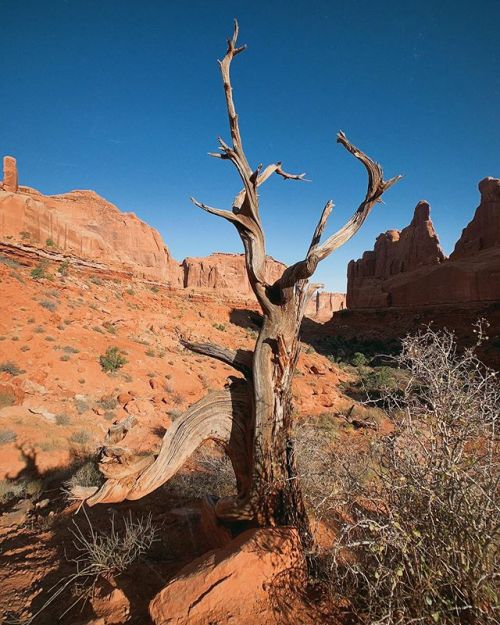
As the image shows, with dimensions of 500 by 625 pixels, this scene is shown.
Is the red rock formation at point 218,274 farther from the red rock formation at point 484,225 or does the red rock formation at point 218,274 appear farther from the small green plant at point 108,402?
the small green plant at point 108,402

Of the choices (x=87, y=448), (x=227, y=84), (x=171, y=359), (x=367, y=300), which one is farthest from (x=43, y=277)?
(x=367, y=300)

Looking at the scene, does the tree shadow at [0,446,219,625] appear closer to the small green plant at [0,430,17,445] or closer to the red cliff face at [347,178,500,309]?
the small green plant at [0,430,17,445]

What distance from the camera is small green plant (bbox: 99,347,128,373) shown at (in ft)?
36.3

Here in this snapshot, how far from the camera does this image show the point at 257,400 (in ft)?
9.28

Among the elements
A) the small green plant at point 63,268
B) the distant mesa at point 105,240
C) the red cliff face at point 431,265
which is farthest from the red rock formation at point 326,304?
the small green plant at point 63,268

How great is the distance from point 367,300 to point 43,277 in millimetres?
36062

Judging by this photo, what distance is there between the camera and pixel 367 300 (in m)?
40.2

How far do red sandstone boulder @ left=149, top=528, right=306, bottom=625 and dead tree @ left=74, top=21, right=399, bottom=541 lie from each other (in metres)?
0.38

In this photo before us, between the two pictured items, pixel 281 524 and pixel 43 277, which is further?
pixel 43 277

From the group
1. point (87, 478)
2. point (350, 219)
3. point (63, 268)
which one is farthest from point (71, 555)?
point (63, 268)

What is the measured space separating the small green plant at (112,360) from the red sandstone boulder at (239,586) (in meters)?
9.88

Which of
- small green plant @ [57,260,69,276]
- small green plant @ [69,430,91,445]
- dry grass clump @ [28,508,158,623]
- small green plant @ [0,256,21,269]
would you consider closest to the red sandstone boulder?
dry grass clump @ [28,508,158,623]

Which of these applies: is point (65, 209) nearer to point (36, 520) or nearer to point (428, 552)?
point (36, 520)

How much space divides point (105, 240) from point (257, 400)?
48689 mm
